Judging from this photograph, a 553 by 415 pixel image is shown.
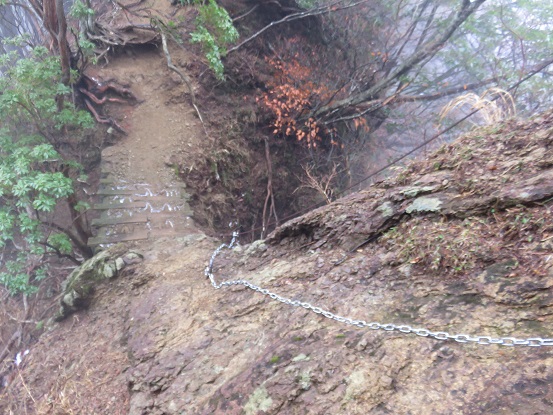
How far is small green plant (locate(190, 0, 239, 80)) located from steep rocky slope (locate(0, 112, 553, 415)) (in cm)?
468

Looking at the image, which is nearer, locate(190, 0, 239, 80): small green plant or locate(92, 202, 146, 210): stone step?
locate(92, 202, 146, 210): stone step

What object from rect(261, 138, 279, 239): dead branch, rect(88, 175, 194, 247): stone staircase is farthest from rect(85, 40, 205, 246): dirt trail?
rect(261, 138, 279, 239): dead branch

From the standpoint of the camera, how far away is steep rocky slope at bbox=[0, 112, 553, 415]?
159cm

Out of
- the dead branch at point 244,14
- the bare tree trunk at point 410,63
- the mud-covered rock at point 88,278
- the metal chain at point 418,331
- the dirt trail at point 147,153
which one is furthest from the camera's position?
the dead branch at point 244,14

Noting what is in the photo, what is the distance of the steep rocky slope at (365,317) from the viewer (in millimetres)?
1590

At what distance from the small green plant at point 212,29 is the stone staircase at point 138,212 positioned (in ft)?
9.05

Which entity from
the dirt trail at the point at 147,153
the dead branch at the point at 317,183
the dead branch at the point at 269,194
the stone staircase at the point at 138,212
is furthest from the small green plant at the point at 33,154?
the dead branch at the point at 317,183

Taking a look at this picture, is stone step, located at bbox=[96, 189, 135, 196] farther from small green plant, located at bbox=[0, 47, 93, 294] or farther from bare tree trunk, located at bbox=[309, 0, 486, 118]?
bare tree trunk, located at bbox=[309, 0, 486, 118]

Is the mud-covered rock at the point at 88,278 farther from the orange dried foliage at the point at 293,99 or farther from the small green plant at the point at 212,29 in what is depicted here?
the orange dried foliage at the point at 293,99

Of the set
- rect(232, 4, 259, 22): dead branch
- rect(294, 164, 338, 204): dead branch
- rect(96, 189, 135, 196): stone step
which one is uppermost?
rect(232, 4, 259, 22): dead branch

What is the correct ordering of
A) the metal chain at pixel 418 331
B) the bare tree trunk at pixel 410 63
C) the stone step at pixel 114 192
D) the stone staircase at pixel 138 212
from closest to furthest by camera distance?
the metal chain at pixel 418 331, the stone staircase at pixel 138 212, the stone step at pixel 114 192, the bare tree trunk at pixel 410 63

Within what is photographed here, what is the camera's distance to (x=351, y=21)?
33.7 ft

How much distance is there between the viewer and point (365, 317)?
216cm

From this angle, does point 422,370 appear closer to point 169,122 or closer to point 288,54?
point 169,122
